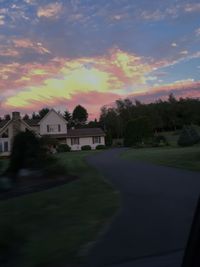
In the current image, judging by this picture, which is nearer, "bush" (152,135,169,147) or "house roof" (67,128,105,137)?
"bush" (152,135,169,147)

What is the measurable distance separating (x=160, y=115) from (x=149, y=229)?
10240 centimetres

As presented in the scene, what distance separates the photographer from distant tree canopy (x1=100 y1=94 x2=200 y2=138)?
352ft

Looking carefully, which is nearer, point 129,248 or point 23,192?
point 129,248

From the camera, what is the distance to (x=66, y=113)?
149875mm

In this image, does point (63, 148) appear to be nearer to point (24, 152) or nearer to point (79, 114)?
point (24, 152)

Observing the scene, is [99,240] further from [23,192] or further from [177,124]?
[177,124]

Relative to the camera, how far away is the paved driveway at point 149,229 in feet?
23.5

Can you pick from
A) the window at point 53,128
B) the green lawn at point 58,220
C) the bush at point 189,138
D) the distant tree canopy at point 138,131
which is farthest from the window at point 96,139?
the green lawn at point 58,220

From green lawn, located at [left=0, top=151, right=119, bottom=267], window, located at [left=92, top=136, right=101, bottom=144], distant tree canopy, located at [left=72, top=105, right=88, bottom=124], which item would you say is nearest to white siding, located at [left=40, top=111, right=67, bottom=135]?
window, located at [left=92, top=136, right=101, bottom=144]

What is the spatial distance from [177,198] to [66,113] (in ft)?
448

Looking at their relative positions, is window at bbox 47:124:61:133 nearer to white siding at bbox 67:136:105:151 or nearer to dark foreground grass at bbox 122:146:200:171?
white siding at bbox 67:136:105:151

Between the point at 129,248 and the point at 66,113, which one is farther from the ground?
the point at 66,113

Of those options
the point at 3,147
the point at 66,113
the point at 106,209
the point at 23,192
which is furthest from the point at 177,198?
the point at 66,113

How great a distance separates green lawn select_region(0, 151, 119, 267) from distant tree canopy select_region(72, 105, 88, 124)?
130 m
